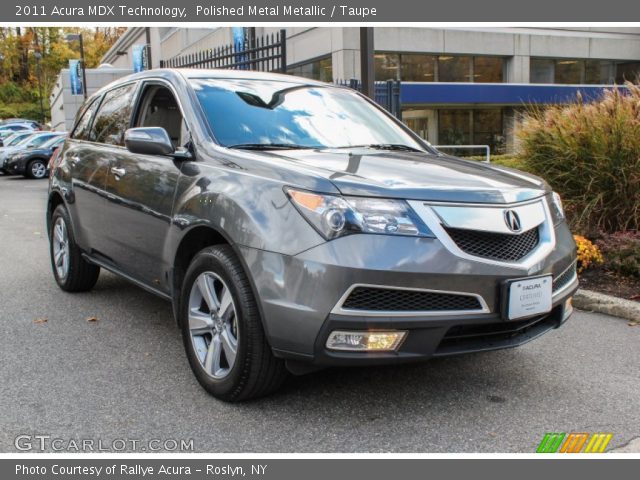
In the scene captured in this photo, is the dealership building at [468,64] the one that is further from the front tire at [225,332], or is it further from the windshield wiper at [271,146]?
the front tire at [225,332]

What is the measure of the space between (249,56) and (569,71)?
27715mm

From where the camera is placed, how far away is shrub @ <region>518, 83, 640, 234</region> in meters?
6.79

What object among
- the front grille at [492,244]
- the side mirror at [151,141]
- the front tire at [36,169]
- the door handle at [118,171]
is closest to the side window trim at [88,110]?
the door handle at [118,171]

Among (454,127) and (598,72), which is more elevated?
(598,72)

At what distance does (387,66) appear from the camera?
30.4 m

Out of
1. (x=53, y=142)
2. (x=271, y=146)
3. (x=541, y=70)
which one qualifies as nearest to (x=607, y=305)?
(x=271, y=146)

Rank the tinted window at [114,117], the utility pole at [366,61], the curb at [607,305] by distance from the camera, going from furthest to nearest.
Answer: the utility pole at [366,61] < the curb at [607,305] < the tinted window at [114,117]

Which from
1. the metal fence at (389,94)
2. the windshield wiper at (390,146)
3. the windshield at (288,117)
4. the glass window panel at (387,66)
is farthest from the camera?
the glass window panel at (387,66)

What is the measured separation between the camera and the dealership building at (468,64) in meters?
29.7

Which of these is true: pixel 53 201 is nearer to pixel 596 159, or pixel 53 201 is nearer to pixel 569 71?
pixel 596 159

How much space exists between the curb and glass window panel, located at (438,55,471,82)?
1087 inches

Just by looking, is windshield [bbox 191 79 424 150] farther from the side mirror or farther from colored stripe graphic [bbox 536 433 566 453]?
A: colored stripe graphic [bbox 536 433 566 453]

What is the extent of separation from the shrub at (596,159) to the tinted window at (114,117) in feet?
14.5

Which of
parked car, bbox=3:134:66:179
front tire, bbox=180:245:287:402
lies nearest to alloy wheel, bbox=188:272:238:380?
front tire, bbox=180:245:287:402
